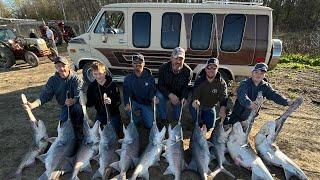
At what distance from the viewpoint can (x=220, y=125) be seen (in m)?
6.16

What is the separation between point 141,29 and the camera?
9.38m

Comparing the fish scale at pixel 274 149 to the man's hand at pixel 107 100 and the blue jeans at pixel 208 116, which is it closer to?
the blue jeans at pixel 208 116

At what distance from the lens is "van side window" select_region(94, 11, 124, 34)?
9.59 meters

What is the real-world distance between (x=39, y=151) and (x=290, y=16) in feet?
81.1

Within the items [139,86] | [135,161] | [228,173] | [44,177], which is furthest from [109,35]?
[228,173]

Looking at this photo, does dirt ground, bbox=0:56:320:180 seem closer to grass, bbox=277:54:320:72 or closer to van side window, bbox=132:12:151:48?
grass, bbox=277:54:320:72

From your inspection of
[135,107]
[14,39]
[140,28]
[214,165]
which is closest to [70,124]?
[135,107]

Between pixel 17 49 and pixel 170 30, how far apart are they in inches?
350

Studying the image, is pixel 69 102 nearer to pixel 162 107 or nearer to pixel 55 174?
pixel 55 174

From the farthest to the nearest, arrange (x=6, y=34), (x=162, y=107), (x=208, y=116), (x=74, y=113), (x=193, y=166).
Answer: (x=6, y=34), (x=162, y=107), (x=208, y=116), (x=74, y=113), (x=193, y=166)

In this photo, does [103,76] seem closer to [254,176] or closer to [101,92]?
[101,92]

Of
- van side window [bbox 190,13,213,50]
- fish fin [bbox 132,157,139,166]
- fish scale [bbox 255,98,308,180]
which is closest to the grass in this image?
van side window [bbox 190,13,213,50]

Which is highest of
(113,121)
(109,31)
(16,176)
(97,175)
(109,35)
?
(109,31)

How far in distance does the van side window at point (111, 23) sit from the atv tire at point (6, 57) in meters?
6.90
